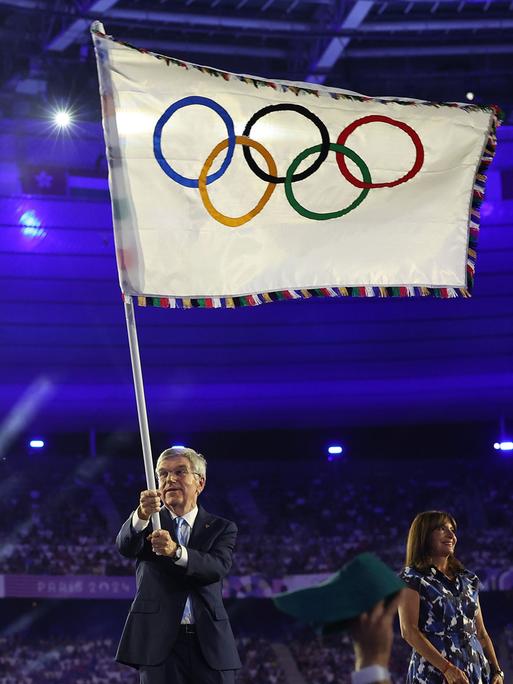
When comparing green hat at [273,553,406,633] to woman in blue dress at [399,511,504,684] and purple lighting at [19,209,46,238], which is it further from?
purple lighting at [19,209,46,238]

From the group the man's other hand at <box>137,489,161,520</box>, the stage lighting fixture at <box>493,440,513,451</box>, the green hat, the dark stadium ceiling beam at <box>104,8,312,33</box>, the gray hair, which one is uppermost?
the dark stadium ceiling beam at <box>104,8,312,33</box>

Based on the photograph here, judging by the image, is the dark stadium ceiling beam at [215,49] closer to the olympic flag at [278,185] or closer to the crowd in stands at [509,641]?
the crowd in stands at [509,641]

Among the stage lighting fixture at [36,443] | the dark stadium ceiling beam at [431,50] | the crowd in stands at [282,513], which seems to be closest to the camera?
the dark stadium ceiling beam at [431,50]

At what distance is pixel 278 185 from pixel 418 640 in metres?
2.10

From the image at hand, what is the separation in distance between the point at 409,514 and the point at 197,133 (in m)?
16.8

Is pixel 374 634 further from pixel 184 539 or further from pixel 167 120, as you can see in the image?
pixel 167 120

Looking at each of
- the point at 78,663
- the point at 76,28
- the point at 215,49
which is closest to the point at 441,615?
the point at 76,28

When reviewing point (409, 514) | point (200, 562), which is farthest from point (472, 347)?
point (200, 562)

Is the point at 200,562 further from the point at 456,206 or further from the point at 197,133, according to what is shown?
the point at 456,206

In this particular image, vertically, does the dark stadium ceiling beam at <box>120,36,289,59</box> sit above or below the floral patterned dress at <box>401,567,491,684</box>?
above

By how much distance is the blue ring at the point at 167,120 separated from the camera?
14.5ft

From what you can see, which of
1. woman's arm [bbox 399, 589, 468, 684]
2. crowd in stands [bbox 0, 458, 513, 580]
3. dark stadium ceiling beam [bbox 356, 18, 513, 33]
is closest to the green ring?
woman's arm [bbox 399, 589, 468, 684]

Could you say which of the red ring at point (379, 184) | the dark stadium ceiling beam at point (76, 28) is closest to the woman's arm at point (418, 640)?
the red ring at point (379, 184)

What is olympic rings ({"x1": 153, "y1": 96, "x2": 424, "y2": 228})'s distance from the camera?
176 inches
